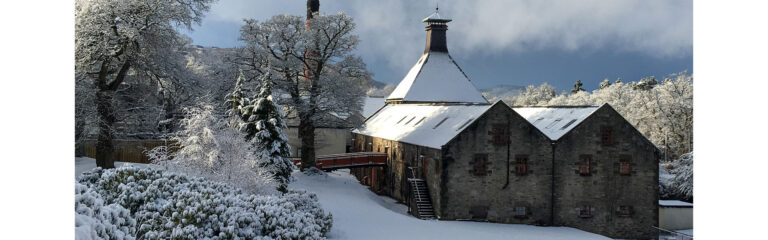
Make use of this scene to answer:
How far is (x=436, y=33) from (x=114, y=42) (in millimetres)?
34105

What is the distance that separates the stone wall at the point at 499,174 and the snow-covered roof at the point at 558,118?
5.15 ft

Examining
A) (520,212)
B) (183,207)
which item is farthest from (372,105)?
(183,207)

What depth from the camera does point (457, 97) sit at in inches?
1991

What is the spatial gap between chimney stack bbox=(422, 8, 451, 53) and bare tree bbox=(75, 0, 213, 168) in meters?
30.3

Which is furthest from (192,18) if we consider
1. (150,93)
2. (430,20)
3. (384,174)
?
(430,20)

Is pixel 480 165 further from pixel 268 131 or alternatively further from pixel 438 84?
pixel 438 84

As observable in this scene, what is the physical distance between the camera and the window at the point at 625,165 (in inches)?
1297

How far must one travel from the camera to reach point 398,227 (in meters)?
26.8

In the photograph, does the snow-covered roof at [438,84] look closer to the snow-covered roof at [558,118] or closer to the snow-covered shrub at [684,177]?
the snow-covered roof at [558,118]

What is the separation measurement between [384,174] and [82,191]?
3213cm

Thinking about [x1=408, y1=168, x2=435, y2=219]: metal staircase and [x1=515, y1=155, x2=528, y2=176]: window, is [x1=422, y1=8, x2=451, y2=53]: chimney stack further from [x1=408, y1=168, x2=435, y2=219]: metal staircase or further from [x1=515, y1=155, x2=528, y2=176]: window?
[x1=515, y1=155, x2=528, y2=176]: window

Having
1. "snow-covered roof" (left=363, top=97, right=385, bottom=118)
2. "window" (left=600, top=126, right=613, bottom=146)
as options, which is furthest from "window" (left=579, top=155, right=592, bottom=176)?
"snow-covered roof" (left=363, top=97, right=385, bottom=118)

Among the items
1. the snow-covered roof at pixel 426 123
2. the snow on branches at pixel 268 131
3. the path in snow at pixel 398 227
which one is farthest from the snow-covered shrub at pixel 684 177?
the snow on branches at pixel 268 131
